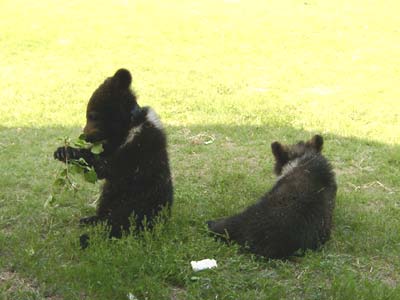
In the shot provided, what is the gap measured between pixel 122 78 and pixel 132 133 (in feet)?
1.82

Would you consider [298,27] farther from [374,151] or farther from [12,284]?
[12,284]

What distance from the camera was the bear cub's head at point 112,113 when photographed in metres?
5.63

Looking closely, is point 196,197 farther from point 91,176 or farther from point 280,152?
point 91,176

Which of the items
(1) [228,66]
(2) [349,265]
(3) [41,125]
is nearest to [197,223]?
(2) [349,265]

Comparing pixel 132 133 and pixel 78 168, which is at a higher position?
pixel 132 133

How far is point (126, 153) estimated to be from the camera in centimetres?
557

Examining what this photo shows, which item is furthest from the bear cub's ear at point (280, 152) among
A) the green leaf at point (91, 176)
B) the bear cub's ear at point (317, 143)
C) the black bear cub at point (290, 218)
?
the green leaf at point (91, 176)

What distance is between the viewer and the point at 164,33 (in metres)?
16.1

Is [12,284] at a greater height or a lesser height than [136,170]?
lesser

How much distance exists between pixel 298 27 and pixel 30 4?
337 inches

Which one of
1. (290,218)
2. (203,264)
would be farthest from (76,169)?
(290,218)

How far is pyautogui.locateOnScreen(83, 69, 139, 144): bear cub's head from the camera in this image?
5.63m

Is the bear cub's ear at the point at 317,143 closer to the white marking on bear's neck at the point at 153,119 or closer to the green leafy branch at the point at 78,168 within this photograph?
the white marking on bear's neck at the point at 153,119

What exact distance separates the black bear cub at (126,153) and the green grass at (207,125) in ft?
1.15
